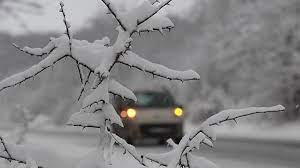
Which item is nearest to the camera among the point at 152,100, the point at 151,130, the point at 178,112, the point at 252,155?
the point at 252,155

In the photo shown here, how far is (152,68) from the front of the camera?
243 centimetres

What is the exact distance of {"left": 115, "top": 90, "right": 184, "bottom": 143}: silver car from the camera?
1878cm

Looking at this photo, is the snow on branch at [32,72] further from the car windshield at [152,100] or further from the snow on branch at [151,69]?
the car windshield at [152,100]

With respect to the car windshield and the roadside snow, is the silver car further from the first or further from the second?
the roadside snow

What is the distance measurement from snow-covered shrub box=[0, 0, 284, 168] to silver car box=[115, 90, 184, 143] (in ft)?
52.7

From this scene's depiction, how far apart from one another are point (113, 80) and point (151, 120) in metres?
16.5

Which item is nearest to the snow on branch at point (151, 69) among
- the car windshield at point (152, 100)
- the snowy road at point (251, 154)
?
the snowy road at point (251, 154)

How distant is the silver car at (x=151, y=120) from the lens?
61.6ft

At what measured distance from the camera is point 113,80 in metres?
2.44

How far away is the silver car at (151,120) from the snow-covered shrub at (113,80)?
52.7 feet

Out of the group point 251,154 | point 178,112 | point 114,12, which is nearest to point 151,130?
point 178,112

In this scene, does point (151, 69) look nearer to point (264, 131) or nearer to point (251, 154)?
point (251, 154)

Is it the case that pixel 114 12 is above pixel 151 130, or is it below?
below

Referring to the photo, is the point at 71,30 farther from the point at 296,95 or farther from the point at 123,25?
the point at 296,95
